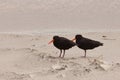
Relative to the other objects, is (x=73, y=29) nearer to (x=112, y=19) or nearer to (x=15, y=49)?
(x=112, y=19)

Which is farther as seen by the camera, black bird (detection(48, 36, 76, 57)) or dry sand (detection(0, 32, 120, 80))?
black bird (detection(48, 36, 76, 57))

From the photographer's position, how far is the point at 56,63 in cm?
983

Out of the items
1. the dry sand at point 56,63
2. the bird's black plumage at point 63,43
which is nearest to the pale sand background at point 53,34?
the dry sand at point 56,63

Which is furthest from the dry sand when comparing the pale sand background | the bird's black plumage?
the bird's black plumage

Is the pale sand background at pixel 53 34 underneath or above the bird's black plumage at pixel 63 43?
underneath

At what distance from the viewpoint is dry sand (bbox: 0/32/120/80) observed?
8869mm

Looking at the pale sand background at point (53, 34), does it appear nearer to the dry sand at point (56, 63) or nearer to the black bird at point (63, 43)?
the dry sand at point (56, 63)

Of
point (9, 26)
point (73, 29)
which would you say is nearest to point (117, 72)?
point (73, 29)

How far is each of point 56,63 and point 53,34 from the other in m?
6.78

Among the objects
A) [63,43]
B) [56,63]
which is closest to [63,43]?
[63,43]

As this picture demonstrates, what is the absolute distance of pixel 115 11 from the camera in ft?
69.9

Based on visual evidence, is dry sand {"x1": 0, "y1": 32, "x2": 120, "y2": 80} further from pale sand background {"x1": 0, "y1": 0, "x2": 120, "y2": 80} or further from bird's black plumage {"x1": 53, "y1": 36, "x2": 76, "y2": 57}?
bird's black plumage {"x1": 53, "y1": 36, "x2": 76, "y2": 57}

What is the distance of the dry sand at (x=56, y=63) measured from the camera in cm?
887

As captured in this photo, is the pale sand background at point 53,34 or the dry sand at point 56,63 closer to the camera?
the dry sand at point 56,63
